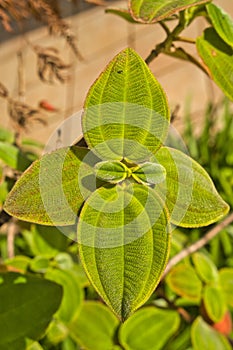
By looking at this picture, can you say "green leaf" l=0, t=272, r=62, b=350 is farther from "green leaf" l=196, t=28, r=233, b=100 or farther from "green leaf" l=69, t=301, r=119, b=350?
"green leaf" l=196, t=28, r=233, b=100

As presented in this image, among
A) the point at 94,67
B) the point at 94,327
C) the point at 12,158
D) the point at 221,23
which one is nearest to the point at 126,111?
the point at 221,23

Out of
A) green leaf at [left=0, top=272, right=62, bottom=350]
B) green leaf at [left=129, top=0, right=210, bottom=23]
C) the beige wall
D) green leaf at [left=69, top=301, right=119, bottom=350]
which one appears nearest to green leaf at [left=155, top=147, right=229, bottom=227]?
green leaf at [left=129, top=0, right=210, bottom=23]

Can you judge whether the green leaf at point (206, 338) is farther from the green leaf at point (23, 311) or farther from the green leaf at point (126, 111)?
the green leaf at point (126, 111)

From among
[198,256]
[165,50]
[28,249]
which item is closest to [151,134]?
[165,50]

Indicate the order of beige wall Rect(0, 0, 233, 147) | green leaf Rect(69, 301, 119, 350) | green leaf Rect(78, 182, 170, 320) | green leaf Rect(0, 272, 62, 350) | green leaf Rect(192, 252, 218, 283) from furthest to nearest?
1. beige wall Rect(0, 0, 233, 147)
2. green leaf Rect(192, 252, 218, 283)
3. green leaf Rect(69, 301, 119, 350)
4. green leaf Rect(0, 272, 62, 350)
5. green leaf Rect(78, 182, 170, 320)

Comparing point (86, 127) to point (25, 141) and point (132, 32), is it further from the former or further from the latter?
point (132, 32)

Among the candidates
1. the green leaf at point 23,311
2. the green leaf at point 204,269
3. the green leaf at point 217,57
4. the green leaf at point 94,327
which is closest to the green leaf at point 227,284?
the green leaf at point 204,269
